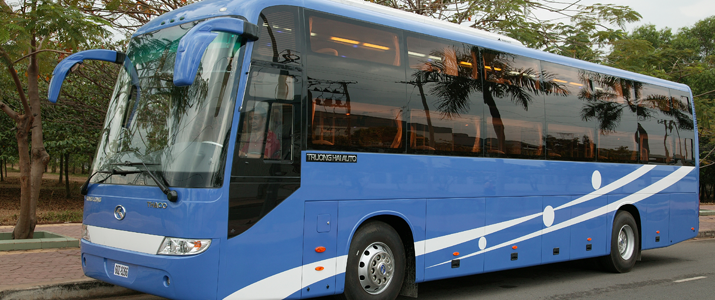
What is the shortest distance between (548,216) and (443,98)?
114 inches

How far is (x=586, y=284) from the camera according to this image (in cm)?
940

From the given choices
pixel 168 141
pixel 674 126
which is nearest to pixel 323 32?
pixel 168 141

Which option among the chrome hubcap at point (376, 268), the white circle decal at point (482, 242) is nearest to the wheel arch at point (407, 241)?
the chrome hubcap at point (376, 268)

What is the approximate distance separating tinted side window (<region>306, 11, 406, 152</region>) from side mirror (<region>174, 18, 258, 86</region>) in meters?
0.99

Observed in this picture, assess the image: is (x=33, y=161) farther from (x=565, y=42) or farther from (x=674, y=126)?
(x=565, y=42)

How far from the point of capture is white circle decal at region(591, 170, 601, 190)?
9.91 m

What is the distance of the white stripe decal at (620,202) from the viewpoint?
28.3ft

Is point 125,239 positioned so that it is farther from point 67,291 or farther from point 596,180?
point 596,180

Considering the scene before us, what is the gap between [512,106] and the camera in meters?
8.74

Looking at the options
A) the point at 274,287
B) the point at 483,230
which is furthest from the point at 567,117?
the point at 274,287

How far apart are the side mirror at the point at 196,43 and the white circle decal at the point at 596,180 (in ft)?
22.3

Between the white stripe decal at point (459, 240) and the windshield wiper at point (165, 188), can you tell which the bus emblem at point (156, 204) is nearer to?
the windshield wiper at point (165, 188)

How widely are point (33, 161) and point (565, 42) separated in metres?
13.6

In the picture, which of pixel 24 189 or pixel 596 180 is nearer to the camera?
pixel 596 180
